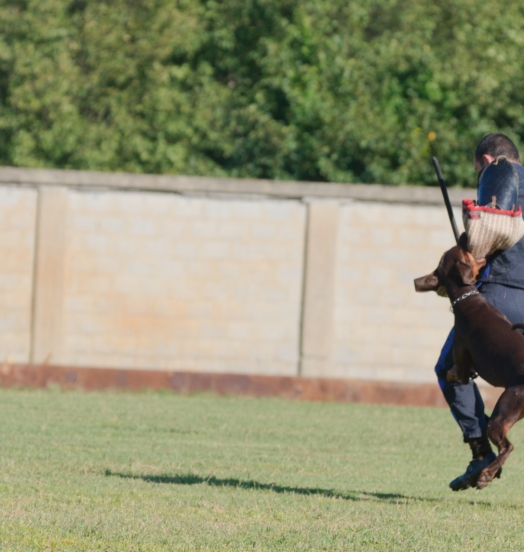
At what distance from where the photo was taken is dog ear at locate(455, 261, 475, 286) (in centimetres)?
620

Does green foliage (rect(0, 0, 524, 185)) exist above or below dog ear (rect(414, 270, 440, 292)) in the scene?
above

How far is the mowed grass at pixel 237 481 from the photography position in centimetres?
494


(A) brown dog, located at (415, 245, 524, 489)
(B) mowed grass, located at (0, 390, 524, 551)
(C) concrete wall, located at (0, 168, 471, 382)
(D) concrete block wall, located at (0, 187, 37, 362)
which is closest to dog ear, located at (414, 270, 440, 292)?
(A) brown dog, located at (415, 245, 524, 489)

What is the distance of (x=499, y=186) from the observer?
6164mm

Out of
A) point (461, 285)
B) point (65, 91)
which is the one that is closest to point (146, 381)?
point (461, 285)

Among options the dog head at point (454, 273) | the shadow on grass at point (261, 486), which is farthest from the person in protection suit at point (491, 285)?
the shadow on grass at point (261, 486)

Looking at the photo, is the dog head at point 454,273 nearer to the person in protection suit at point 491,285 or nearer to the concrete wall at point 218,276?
the person in protection suit at point 491,285

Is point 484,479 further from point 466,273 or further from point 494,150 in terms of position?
point 494,150

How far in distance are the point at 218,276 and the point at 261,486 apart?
811 centimetres

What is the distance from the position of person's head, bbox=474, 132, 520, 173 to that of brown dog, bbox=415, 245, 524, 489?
59cm

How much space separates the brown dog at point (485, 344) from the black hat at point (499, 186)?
317 millimetres

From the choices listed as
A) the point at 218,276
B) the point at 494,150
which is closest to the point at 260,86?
the point at 218,276

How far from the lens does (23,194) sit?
1456 cm

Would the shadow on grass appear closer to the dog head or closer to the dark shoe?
the dark shoe
